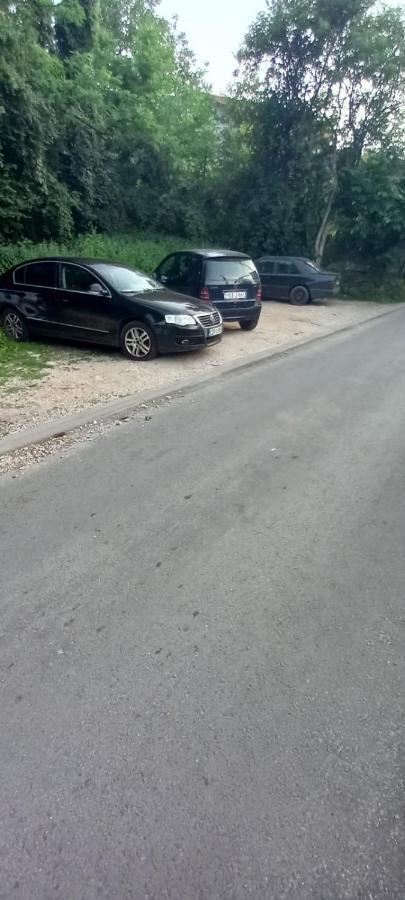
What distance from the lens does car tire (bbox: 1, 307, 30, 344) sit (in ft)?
28.7

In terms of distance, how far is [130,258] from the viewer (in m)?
15.8

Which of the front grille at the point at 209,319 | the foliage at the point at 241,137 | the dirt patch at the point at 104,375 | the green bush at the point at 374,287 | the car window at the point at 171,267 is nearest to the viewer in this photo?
the dirt patch at the point at 104,375

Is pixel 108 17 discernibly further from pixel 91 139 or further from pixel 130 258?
pixel 130 258

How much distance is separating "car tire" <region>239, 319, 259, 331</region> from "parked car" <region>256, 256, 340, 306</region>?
20.1 feet

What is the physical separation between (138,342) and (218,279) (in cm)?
301

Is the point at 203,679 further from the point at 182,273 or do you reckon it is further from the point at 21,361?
the point at 182,273

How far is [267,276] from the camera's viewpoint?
56.1 ft

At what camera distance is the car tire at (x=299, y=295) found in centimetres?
1666

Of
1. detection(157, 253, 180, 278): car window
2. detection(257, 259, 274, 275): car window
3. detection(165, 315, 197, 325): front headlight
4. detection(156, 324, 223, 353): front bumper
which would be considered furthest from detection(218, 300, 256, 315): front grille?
detection(257, 259, 274, 275): car window

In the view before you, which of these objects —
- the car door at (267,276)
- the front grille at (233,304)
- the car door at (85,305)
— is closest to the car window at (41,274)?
the car door at (85,305)

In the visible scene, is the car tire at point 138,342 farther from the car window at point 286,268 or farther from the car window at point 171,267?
the car window at point 286,268

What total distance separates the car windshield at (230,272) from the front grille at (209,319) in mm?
1925

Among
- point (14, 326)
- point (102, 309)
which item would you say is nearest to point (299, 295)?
point (102, 309)

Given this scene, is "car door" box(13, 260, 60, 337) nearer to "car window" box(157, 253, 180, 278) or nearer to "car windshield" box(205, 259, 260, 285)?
"car window" box(157, 253, 180, 278)
